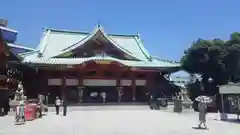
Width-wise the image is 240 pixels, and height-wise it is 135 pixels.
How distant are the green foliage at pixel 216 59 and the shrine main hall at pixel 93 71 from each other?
8.85ft

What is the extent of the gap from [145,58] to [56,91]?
1236 cm

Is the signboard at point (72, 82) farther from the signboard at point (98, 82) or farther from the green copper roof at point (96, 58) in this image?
the green copper roof at point (96, 58)

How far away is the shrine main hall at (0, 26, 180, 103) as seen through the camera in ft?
120

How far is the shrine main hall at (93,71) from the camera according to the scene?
36.4m

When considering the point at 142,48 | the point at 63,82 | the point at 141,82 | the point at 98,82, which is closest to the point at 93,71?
the point at 98,82

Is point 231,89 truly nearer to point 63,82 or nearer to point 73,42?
point 63,82

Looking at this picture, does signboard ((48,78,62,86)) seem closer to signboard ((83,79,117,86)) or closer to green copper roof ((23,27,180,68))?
green copper roof ((23,27,180,68))

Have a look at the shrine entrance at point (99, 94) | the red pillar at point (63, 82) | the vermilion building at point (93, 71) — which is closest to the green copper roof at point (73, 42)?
the vermilion building at point (93, 71)

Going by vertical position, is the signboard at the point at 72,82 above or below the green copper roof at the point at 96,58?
below

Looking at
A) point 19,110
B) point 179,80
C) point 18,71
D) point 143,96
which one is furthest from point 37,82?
point 19,110

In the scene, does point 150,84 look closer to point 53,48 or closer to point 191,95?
point 191,95

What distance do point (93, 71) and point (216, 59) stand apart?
13782mm

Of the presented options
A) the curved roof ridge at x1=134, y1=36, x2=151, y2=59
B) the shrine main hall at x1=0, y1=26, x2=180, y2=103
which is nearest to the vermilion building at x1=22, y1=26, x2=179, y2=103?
the shrine main hall at x1=0, y1=26, x2=180, y2=103

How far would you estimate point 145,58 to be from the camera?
43.3 metres
